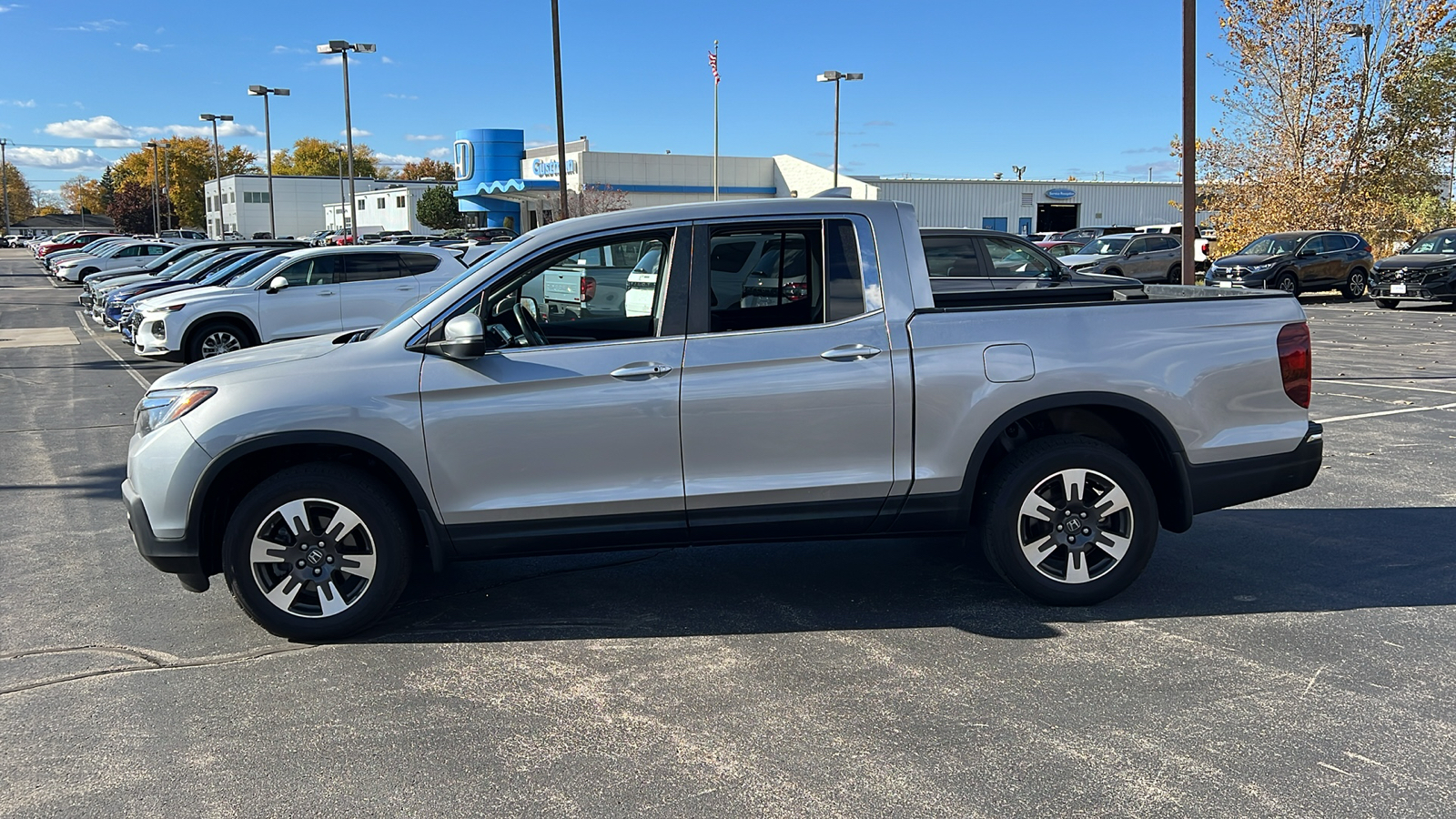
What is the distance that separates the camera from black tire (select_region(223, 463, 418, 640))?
4680mm

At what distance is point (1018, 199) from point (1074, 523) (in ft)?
197

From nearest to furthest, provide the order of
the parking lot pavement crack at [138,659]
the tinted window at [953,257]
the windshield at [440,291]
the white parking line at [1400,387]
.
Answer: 1. the parking lot pavement crack at [138,659]
2. the windshield at [440,291]
3. the white parking line at [1400,387]
4. the tinted window at [953,257]

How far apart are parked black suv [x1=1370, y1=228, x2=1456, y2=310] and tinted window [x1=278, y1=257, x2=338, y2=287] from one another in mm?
21616

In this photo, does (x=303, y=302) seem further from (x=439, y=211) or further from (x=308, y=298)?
(x=439, y=211)

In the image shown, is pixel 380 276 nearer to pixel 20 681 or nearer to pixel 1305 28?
pixel 20 681

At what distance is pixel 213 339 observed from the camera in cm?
1486

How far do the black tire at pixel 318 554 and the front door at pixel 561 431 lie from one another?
297 mm

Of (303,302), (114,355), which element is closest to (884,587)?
(303,302)

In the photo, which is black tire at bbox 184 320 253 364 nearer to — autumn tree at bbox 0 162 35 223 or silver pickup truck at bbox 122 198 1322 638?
silver pickup truck at bbox 122 198 1322 638

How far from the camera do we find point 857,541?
21.1 feet

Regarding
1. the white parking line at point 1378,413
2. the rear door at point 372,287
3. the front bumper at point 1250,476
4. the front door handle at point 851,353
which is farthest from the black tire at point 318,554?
the rear door at point 372,287

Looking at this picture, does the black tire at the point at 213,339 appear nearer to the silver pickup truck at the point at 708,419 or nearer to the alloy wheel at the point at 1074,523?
Result: the silver pickup truck at the point at 708,419

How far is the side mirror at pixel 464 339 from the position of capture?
4.50 meters

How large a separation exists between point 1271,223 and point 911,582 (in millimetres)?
30090
